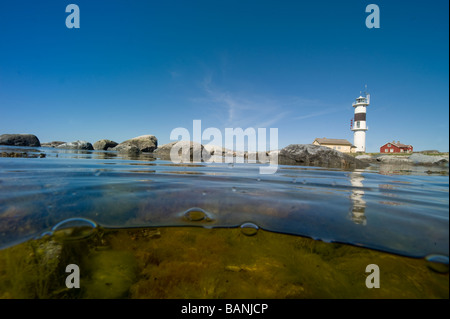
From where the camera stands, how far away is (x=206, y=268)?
1596mm

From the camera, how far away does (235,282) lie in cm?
147

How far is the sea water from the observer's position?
4.58 ft

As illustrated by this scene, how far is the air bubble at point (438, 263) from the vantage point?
1294 millimetres

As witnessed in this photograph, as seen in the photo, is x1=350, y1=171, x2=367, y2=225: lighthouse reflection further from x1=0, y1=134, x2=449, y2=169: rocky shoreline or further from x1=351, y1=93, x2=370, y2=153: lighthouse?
x1=351, y1=93, x2=370, y2=153: lighthouse

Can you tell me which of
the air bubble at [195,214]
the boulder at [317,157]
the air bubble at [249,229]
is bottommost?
the air bubble at [249,229]

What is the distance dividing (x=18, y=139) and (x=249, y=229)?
186 ft

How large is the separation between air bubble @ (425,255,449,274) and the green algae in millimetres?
28

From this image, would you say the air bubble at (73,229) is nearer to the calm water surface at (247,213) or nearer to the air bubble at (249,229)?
the calm water surface at (247,213)

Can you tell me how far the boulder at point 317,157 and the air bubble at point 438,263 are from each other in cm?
1113

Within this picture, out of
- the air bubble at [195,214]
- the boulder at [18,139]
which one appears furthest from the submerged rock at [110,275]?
the boulder at [18,139]

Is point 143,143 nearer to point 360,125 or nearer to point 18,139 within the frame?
point 18,139

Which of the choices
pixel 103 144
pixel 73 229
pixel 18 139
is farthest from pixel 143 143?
pixel 73 229
